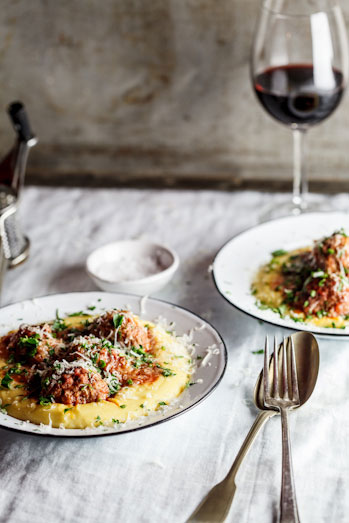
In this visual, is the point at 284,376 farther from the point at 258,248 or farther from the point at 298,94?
the point at 298,94

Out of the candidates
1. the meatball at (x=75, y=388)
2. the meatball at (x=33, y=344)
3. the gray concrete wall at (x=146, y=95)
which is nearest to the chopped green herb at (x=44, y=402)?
the meatball at (x=75, y=388)

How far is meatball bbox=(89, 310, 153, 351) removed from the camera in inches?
53.2

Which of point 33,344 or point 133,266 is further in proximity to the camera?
point 133,266

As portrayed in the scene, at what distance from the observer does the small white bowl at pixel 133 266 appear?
169 cm

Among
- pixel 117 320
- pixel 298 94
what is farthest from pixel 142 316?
pixel 298 94

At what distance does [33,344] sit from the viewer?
1344mm

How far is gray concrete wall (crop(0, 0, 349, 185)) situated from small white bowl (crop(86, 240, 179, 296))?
0.77 metres

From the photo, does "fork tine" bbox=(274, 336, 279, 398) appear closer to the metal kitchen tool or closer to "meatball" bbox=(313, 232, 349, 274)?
"meatball" bbox=(313, 232, 349, 274)

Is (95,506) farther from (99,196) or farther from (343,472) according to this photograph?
(99,196)

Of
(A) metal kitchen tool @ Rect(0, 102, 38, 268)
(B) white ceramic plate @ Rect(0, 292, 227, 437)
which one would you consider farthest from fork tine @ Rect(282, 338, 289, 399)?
(A) metal kitchen tool @ Rect(0, 102, 38, 268)

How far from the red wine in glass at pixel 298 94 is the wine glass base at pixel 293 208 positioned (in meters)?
0.31

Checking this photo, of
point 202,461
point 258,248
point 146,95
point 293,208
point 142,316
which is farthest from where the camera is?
point 146,95

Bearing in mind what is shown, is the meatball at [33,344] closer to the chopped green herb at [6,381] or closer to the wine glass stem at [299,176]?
the chopped green herb at [6,381]

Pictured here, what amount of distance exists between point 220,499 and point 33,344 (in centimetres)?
49
